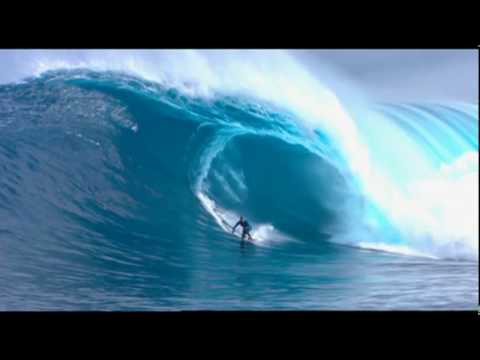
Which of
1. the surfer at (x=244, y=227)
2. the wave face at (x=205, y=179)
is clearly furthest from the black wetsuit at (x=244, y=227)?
the wave face at (x=205, y=179)

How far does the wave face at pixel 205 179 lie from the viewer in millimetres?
5203

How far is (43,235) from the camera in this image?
199 inches

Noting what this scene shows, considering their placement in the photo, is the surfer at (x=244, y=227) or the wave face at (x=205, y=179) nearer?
the wave face at (x=205, y=179)

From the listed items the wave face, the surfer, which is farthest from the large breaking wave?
the surfer

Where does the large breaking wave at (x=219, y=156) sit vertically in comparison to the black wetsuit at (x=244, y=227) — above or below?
above

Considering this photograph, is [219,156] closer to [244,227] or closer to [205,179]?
[205,179]

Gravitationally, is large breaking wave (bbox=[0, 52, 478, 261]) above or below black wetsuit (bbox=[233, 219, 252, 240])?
above

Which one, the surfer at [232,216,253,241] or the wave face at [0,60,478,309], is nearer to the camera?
the wave face at [0,60,478,309]

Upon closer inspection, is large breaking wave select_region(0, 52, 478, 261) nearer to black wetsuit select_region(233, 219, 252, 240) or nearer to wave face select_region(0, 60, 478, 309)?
wave face select_region(0, 60, 478, 309)

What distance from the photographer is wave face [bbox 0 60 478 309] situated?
5.20 m

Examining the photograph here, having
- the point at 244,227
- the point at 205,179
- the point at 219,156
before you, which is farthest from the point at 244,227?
the point at 219,156

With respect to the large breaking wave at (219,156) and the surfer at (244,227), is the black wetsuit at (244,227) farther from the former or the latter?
the large breaking wave at (219,156)
